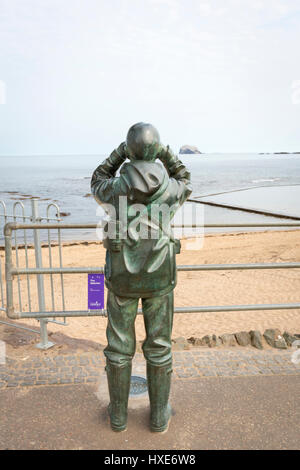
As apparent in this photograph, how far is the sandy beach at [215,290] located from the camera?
19.9ft

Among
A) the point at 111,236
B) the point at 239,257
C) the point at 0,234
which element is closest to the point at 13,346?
the point at 111,236

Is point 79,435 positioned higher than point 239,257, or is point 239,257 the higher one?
point 79,435

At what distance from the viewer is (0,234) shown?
16703 millimetres

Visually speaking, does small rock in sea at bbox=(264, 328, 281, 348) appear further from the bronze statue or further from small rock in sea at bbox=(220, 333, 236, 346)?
the bronze statue

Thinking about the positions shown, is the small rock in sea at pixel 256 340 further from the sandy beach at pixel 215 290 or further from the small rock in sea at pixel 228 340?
the sandy beach at pixel 215 290

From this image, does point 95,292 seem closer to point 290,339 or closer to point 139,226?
point 139,226

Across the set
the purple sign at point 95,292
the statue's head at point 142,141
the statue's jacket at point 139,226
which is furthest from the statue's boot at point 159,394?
the statue's head at point 142,141

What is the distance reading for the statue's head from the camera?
2191 millimetres

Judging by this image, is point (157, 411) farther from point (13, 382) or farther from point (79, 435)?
point (13, 382)

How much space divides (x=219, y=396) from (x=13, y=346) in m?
2.37

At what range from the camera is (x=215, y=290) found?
796 centimetres

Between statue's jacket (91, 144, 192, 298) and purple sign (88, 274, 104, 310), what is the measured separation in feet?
3.90

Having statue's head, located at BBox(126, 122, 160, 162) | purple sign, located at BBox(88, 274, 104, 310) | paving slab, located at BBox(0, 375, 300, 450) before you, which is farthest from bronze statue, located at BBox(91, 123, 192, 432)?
purple sign, located at BBox(88, 274, 104, 310)
